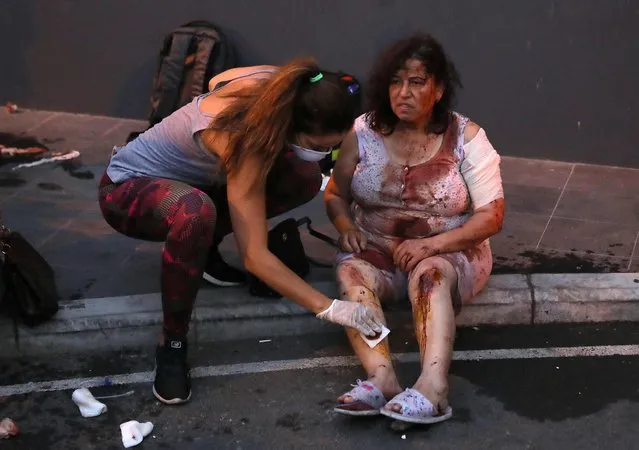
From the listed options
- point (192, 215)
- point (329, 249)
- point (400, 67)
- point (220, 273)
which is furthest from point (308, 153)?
point (329, 249)

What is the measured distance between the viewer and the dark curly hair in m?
4.02

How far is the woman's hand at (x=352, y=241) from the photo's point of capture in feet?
13.8

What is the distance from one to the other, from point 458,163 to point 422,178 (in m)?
0.15

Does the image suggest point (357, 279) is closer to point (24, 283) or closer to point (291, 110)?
point (291, 110)

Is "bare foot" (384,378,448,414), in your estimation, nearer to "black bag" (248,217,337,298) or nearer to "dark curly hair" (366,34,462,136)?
"black bag" (248,217,337,298)

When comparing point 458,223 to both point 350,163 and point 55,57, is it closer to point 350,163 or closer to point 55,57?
point 350,163

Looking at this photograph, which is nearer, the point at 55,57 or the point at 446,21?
the point at 446,21

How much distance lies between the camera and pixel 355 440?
143 inches

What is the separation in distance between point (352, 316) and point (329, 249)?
1242 mm

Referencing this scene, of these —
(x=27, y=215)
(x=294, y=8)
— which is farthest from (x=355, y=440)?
(x=294, y=8)

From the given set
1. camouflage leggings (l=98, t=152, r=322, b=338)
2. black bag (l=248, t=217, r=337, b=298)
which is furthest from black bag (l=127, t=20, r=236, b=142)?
camouflage leggings (l=98, t=152, r=322, b=338)

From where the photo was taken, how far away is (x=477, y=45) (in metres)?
6.18

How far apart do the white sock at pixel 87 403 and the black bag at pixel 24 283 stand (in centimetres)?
43

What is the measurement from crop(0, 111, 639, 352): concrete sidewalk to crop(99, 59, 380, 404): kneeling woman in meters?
0.45
